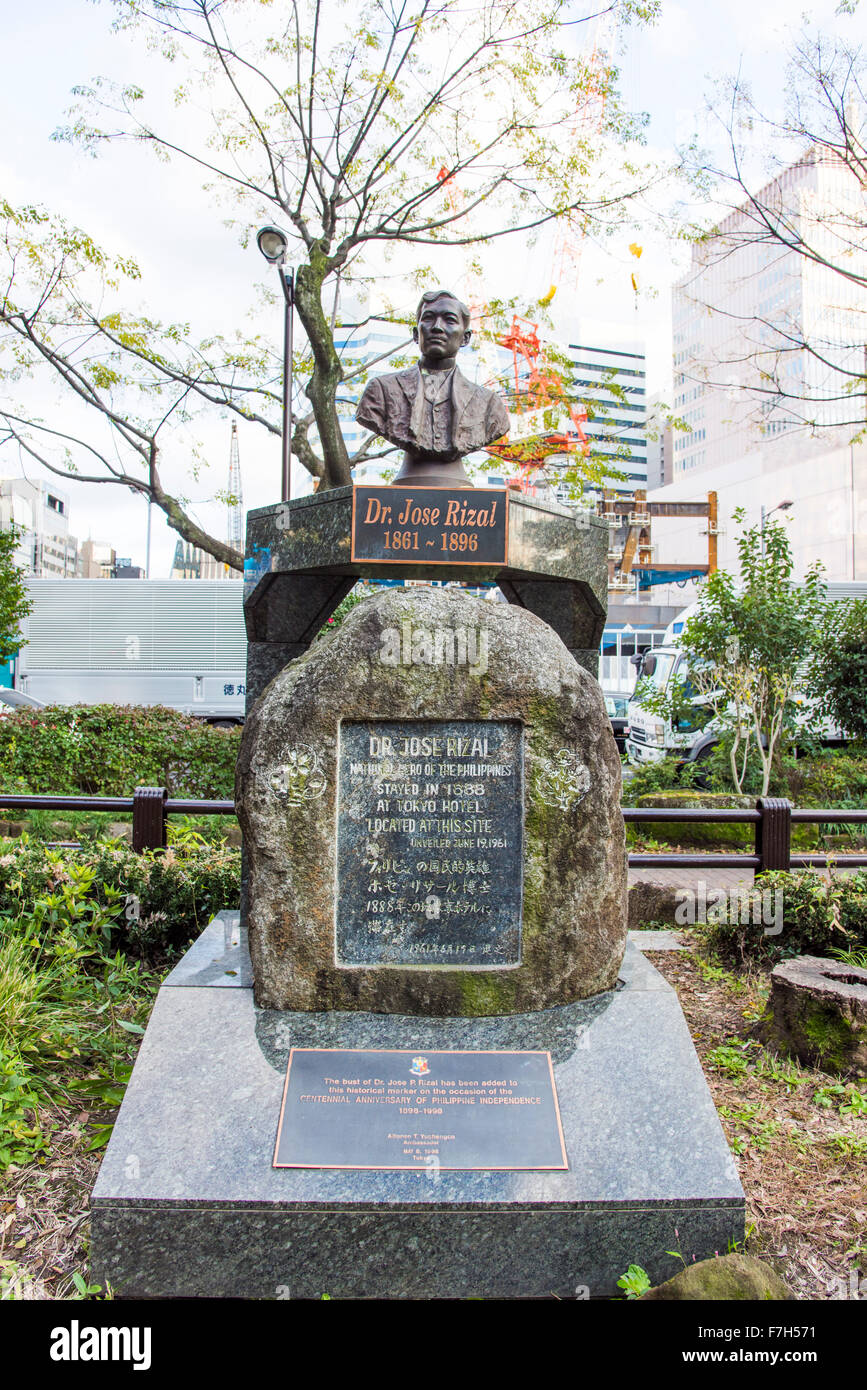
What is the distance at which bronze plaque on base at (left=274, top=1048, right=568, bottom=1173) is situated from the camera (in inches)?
113

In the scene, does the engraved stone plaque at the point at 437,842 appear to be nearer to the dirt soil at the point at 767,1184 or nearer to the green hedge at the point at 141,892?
the dirt soil at the point at 767,1184

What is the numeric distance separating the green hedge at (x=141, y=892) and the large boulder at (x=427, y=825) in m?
1.93

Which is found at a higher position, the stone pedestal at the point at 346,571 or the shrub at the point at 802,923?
the stone pedestal at the point at 346,571

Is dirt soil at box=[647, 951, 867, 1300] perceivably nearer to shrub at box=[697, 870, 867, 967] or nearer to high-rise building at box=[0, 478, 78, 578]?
shrub at box=[697, 870, 867, 967]

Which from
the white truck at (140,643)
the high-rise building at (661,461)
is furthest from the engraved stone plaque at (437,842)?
the high-rise building at (661,461)

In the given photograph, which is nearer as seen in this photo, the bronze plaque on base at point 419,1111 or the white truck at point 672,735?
the bronze plaque on base at point 419,1111

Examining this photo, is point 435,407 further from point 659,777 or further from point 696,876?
point 659,777

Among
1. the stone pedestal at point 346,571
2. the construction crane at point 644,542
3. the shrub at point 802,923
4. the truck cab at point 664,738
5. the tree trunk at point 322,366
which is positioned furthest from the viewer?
the construction crane at point 644,542

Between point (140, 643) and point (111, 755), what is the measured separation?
8.94 m

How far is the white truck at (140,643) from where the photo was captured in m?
19.0

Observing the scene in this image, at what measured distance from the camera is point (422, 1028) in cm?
329

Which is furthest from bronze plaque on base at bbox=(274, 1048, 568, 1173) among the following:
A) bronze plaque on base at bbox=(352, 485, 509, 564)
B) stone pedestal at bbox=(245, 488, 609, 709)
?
bronze plaque on base at bbox=(352, 485, 509, 564)

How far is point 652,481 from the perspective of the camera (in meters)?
114

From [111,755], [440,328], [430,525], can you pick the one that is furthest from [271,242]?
[430,525]
